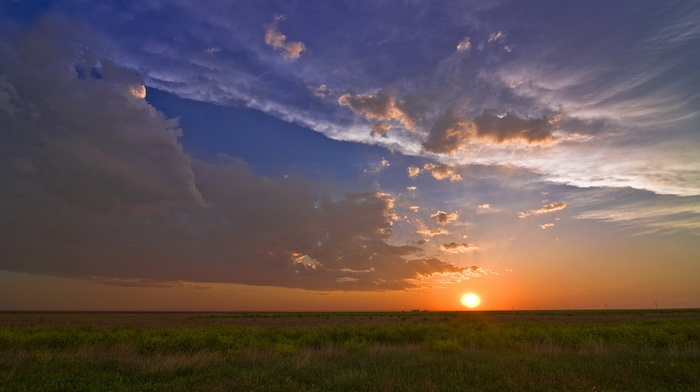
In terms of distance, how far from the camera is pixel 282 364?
13.7 meters

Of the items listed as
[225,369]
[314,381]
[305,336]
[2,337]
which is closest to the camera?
[314,381]

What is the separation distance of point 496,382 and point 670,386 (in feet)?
16.2

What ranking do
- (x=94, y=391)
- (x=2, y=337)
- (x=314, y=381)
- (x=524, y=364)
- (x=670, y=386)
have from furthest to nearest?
1. (x=2, y=337)
2. (x=524, y=364)
3. (x=314, y=381)
4. (x=670, y=386)
5. (x=94, y=391)

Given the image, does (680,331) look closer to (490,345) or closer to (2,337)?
(490,345)

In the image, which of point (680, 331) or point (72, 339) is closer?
point (72, 339)

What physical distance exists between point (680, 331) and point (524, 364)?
21.9 metres

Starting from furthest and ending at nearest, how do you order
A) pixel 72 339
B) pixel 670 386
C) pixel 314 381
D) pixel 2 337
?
pixel 72 339, pixel 2 337, pixel 314 381, pixel 670 386

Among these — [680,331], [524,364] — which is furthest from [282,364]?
[680,331]

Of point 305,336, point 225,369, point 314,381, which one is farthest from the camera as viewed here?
point 305,336

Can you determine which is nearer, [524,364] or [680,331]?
[524,364]

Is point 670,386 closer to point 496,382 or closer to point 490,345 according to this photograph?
point 496,382

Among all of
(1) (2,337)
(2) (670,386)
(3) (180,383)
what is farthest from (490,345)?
(1) (2,337)

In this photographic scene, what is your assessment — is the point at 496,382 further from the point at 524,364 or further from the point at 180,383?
the point at 180,383

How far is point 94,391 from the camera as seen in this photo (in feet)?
31.8
